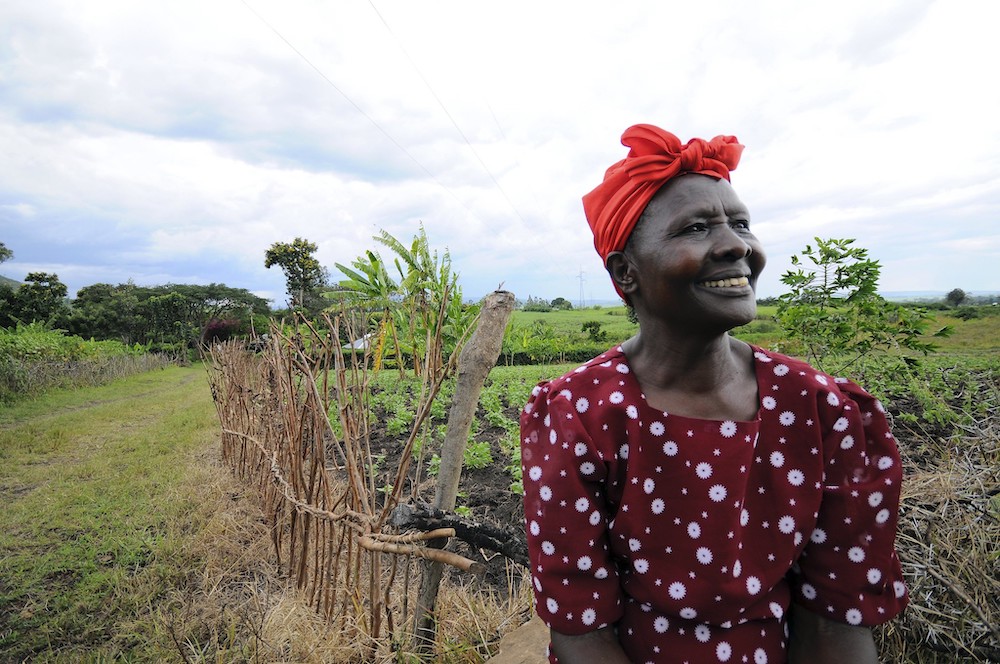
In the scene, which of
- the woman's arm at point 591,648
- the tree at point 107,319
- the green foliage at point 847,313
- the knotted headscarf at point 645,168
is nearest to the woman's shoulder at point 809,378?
the knotted headscarf at point 645,168

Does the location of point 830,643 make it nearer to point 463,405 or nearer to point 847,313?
point 463,405

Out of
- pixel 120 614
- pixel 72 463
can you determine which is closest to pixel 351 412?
pixel 120 614

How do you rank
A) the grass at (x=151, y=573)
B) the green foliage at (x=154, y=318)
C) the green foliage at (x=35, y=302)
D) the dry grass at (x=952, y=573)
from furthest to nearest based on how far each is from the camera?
the green foliage at (x=154, y=318) < the green foliage at (x=35, y=302) < the grass at (x=151, y=573) < the dry grass at (x=952, y=573)

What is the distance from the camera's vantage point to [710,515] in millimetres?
1123

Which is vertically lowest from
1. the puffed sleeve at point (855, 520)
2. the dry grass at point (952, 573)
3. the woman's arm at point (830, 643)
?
the dry grass at point (952, 573)

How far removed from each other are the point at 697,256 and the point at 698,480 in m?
0.47

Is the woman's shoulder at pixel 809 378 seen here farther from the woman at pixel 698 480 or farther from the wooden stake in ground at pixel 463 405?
the wooden stake in ground at pixel 463 405

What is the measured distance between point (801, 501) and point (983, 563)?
4.54ft

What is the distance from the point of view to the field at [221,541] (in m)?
2.04

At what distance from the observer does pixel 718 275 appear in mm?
1095

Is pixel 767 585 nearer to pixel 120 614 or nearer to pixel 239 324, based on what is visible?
pixel 120 614

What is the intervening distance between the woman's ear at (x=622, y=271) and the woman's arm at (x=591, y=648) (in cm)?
75

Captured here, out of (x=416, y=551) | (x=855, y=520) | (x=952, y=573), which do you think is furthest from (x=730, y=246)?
(x=952, y=573)

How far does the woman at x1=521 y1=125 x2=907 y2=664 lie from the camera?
111cm
